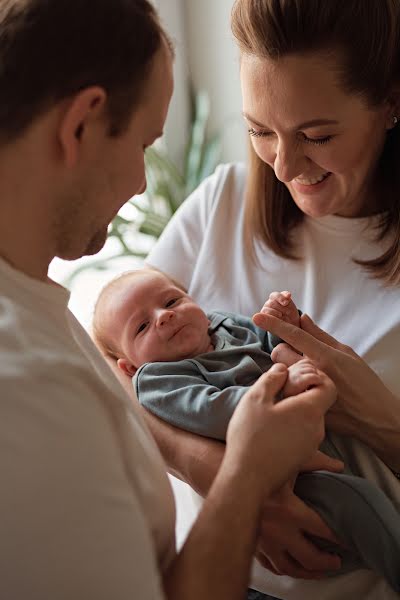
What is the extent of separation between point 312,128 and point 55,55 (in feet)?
2.60

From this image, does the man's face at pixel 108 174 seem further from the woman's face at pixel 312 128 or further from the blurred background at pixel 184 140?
the blurred background at pixel 184 140

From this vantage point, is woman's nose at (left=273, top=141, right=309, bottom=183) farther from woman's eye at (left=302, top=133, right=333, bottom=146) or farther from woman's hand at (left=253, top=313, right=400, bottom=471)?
woman's hand at (left=253, top=313, right=400, bottom=471)

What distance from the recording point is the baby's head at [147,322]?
1.75 metres

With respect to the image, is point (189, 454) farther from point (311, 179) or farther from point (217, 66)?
point (217, 66)

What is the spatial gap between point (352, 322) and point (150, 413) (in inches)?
22.1

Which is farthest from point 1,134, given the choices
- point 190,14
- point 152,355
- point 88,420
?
point 190,14

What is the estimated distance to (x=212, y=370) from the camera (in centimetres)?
170

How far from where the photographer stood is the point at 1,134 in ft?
3.45

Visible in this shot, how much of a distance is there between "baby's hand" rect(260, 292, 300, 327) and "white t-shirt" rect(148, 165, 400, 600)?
236mm

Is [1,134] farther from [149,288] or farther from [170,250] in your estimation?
[170,250]

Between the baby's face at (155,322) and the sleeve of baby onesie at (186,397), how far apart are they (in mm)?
65

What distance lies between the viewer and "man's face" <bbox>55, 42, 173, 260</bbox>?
3.64 ft

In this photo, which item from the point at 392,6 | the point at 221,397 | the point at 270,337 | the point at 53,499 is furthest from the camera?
the point at 270,337

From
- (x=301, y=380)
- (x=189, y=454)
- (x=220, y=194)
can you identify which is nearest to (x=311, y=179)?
(x=220, y=194)
